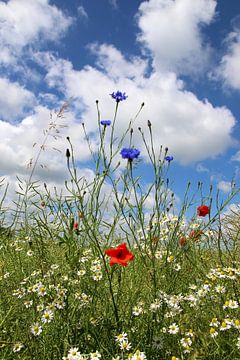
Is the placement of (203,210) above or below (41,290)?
above

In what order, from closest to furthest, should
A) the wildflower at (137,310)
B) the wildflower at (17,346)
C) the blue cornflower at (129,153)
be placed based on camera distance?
the wildflower at (17,346)
the wildflower at (137,310)
the blue cornflower at (129,153)

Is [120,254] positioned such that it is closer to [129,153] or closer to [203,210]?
[129,153]

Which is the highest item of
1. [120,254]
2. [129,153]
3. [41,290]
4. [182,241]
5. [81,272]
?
[129,153]

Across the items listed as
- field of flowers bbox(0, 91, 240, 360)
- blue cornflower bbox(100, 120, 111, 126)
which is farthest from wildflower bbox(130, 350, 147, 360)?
blue cornflower bbox(100, 120, 111, 126)

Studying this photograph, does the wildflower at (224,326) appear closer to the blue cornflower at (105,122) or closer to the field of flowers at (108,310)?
the field of flowers at (108,310)

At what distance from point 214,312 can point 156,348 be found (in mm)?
485

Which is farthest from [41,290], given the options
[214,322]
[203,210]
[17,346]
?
[203,210]

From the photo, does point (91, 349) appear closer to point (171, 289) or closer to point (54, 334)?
point (54, 334)

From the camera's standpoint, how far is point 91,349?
2.32 metres

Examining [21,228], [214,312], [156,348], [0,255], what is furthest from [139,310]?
[0,255]

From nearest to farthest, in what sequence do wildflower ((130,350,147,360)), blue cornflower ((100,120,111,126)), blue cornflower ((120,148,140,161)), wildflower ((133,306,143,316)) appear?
wildflower ((130,350,147,360)) → wildflower ((133,306,143,316)) → blue cornflower ((120,148,140,161)) → blue cornflower ((100,120,111,126))

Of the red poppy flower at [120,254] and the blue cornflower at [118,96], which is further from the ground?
the blue cornflower at [118,96]

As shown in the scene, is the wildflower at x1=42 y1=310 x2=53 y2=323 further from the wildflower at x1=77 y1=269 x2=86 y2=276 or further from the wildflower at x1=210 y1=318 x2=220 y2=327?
the wildflower at x1=210 y1=318 x2=220 y2=327

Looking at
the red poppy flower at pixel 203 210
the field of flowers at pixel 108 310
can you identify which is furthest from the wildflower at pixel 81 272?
the red poppy flower at pixel 203 210
